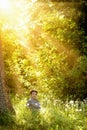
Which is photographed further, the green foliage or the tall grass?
the green foliage

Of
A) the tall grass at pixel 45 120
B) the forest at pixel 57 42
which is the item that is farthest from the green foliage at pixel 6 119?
the forest at pixel 57 42

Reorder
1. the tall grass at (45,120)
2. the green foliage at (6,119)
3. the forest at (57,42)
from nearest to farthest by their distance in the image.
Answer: the tall grass at (45,120) < the green foliage at (6,119) < the forest at (57,42)

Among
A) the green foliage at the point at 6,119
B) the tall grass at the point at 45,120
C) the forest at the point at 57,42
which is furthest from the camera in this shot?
the forest at the point at 57,42

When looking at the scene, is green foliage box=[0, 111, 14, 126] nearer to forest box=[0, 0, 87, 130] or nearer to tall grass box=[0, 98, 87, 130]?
tall grass box=[0, 98, 87, 130]

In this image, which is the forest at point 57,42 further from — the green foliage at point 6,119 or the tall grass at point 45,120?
the green foliage at point 6,119

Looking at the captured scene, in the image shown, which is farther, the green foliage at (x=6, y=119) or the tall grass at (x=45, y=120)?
the green foliage at (x=6, y=119)

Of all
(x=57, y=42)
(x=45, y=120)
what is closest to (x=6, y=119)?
(x=45, y=120)

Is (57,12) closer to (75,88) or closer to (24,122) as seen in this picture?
(75,88)

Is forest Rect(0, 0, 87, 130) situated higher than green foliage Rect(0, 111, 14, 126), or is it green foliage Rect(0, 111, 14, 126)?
forest Rect(0, 0, 87, 130)

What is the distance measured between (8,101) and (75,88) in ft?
23.6

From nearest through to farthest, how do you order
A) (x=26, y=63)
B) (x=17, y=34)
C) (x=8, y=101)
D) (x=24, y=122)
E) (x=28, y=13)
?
(x=24, y=122) < (x=8, y=101) < (x=28, y=13) < (x=26, y=63) < (x=17, y=34)

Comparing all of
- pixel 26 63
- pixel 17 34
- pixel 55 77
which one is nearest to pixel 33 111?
pixel 55 77

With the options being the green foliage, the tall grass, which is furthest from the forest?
the green foliage

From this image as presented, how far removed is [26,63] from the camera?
21.1 metres
